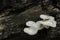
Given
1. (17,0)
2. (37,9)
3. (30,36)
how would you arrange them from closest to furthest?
1. (30,36)
2. (37,9)
3. (17,0)

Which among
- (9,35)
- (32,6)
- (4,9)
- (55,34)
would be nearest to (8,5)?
(4,9)

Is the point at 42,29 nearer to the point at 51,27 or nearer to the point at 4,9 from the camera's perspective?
the point at 51,27

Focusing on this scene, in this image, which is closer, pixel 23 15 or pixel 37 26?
pixel 37 26

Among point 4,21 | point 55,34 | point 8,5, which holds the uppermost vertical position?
point 8,5

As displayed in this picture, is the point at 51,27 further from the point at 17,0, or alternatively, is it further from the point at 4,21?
the point at 17,0

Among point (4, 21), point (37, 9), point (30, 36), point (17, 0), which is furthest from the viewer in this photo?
point (17, 0)

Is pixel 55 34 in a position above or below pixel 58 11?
below

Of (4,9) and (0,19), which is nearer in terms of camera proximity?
(0,19)

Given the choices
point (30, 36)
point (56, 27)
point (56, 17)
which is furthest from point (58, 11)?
point (30, 36)
